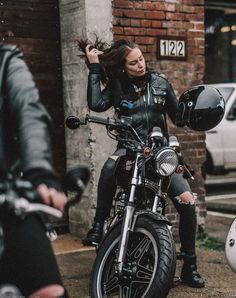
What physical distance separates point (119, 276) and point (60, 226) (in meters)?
2.72

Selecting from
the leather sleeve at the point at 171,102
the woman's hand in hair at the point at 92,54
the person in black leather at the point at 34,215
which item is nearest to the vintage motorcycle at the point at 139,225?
the leather sleeve at the point at 171,102

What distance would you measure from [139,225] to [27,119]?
6.60 ft

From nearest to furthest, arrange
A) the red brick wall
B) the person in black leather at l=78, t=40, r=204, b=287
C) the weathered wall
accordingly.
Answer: the person in black leather at l=78, t=40, r=204, b=287 < the weathered wall < the red brick wall

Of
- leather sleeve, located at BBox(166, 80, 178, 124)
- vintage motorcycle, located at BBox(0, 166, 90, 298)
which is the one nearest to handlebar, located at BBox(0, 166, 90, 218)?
vintage motorcycle, located at BBox(0, 166, 90, 298)

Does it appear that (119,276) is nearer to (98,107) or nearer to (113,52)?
(98,107)

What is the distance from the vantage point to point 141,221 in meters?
4.15

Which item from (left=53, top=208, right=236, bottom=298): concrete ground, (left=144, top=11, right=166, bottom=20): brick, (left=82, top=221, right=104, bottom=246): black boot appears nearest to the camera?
(left=82, top=221, right=104, bottom=246): black boot

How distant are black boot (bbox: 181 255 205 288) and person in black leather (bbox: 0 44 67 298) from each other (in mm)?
2815

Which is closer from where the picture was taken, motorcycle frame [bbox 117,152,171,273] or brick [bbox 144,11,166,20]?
motorcycle frame [bbox 117,152,171,273]

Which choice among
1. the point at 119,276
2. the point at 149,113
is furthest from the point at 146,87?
the point at 119,276

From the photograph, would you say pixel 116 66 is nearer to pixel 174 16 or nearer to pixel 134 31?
pixel 134 31

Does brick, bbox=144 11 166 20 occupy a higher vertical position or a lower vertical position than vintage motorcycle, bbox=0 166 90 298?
higher

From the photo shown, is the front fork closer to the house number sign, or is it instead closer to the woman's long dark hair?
A: the woman's long dark hair

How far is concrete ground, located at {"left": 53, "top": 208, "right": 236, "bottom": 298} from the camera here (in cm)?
494
